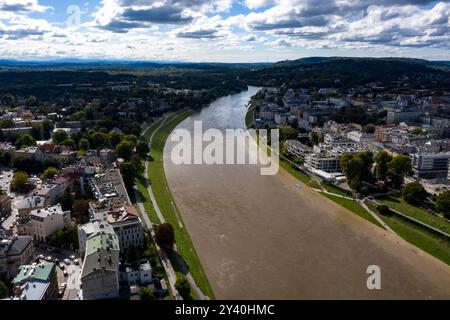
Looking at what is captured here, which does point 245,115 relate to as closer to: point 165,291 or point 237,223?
point 237,223

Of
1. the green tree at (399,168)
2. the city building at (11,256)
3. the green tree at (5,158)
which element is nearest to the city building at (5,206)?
the city building at (11,256)

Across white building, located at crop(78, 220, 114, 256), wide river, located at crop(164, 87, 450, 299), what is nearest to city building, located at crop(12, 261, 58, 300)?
white building, located at crop(78, 220, 114, 256)

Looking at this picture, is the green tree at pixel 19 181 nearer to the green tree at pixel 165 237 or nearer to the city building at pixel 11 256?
the city building at pixel 11 256

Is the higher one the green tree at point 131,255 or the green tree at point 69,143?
the green tree at point 69,143
